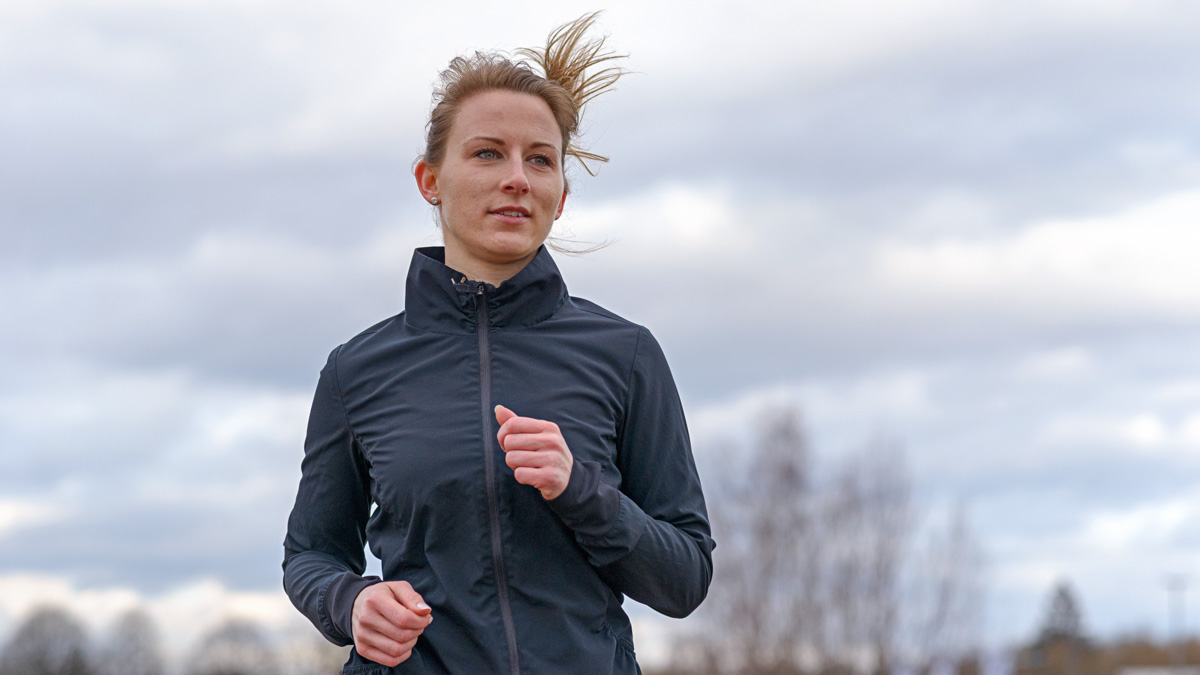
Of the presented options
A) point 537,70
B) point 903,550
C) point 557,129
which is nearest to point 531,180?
point 557,129

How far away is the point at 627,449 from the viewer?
3.02m

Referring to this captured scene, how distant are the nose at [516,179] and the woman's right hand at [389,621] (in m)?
0.87

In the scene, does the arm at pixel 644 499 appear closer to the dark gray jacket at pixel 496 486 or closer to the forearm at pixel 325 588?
the dark gray jacket at pixel 496 486

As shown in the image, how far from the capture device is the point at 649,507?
3.00 m

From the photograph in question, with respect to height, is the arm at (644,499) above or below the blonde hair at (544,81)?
below

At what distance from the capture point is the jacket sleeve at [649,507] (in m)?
2.69

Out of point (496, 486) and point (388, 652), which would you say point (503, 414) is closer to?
point (496, 486)

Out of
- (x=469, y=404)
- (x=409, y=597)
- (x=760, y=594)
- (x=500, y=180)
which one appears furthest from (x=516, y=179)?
(x=760, y=594)

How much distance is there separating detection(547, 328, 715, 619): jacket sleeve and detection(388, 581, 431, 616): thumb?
0.30 metres

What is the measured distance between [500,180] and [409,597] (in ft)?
3.00

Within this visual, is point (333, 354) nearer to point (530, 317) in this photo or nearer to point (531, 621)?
point (530, 317)

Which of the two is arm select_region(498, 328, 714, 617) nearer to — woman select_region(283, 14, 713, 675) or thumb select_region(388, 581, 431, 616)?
woman select_region(283, 14, 713, 675)

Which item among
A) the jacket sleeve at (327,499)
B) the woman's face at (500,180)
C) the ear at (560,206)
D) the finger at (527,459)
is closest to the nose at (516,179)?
the woman's face at (500,180)

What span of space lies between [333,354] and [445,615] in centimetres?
70
